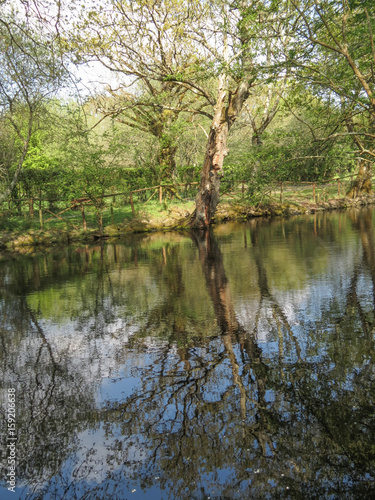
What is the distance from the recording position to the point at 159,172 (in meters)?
27.0

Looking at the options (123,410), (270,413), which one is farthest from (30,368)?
(270,413)

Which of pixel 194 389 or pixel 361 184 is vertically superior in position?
pixel 361 184

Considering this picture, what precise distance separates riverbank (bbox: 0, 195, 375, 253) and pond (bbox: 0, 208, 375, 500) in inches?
475

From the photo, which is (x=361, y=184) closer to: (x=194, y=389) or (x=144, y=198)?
(x=144, y=198)

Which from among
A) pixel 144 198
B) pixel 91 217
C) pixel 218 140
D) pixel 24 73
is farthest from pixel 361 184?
pixel 24 73

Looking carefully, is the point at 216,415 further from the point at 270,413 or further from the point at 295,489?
the point at 295,489

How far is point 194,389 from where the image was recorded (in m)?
4.18

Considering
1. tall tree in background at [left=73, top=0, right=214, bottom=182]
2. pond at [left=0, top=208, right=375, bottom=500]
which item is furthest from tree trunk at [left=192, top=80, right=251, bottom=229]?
pond at [left=0, top=208, right=375, bottom=500]

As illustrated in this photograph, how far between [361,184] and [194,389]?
28189 millimetres

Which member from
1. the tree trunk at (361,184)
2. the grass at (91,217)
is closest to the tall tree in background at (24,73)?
the grass at (91,217)

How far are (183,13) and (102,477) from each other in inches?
862

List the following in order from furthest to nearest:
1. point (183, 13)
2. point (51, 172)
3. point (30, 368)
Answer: point (51, 172) < point (183, 13) < point (30, 368)

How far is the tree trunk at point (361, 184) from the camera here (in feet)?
94.9

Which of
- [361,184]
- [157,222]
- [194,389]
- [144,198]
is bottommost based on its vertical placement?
[194,389]
